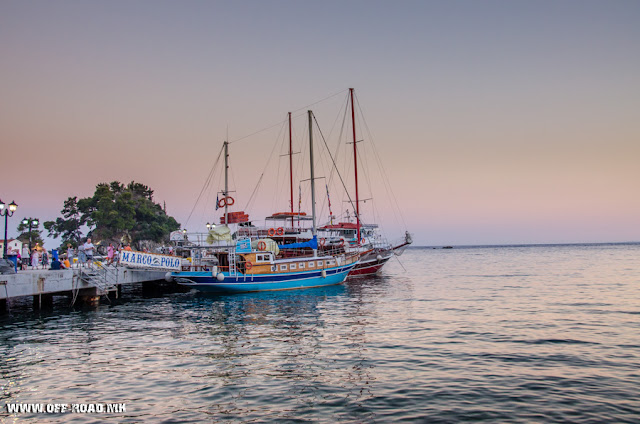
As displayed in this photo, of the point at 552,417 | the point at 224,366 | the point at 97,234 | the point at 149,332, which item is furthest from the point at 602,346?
the point at 97,234

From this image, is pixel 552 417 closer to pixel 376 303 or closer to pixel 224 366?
pixel 224 366

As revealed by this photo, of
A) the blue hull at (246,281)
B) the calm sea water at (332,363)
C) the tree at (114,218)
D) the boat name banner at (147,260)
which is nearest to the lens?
the calm sea water at (332,363)

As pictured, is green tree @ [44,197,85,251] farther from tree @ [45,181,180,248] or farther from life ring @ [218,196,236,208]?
life ring @ [218,196,236,208]

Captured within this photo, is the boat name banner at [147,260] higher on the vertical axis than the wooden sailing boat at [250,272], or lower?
higher

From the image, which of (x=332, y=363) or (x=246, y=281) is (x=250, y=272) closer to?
(x=246, y=281)

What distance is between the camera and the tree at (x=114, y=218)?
276 feet

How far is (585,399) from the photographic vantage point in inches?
457

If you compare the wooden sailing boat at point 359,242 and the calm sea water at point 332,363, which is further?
the wooden sailing boat at point 359,242

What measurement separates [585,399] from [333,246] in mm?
43001

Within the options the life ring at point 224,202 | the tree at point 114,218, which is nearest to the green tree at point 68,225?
the tree at point 114,218

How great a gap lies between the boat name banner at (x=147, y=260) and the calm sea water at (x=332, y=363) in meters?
6.87

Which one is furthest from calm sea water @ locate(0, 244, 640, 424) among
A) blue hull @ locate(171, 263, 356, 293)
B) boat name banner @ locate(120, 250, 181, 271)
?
blue hull @ locate(171, 263, 356, 293)

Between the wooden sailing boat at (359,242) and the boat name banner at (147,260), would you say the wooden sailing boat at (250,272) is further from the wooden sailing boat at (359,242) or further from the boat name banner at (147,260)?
the wooden sailing boat at (359,242)

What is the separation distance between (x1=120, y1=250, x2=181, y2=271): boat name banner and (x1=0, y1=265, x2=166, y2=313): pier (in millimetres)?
1254
